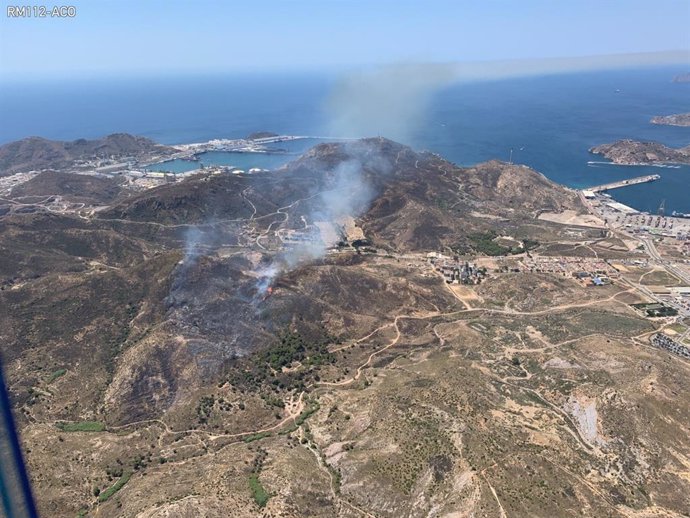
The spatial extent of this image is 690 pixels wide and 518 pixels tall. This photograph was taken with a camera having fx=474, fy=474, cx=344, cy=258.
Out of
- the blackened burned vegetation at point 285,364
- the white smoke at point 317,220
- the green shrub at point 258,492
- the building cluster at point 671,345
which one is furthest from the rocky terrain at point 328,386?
the building cluster at point 671,345

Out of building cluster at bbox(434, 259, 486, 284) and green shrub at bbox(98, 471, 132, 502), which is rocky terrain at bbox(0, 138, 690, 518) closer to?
green shrub at bbox(98, 471, 132, 502)

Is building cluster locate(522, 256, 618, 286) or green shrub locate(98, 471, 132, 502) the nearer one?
green shrub locate(98, 471, 132, 502)

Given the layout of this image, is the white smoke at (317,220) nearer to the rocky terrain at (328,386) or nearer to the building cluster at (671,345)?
the rocky terrain at (328,386)

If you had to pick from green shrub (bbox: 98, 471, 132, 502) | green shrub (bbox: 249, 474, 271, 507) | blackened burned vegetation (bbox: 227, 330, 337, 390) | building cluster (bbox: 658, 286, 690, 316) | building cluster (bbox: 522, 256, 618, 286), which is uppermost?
green shrub (bbox: 249, 474, 271, 507)

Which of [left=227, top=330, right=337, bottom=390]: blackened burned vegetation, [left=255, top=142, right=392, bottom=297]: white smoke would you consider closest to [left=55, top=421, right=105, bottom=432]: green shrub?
[left=227, top=330, right=337, bottom=390]: blackened burned vegetation

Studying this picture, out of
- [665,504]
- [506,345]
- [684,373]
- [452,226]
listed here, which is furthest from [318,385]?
[452,226]

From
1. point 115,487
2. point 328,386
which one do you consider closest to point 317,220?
point 328,386
